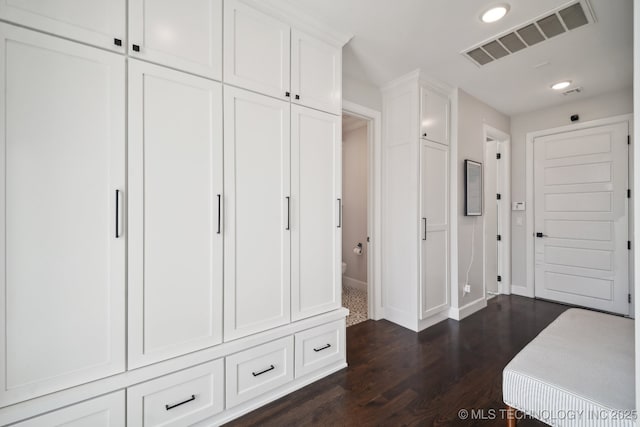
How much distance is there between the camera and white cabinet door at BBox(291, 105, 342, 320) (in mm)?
2004

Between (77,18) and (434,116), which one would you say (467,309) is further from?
(77,18)

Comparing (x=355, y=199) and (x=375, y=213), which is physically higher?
(x=355, y=199)

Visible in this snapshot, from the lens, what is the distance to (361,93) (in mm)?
3043

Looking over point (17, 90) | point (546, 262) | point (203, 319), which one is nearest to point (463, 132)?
point (546, 262)

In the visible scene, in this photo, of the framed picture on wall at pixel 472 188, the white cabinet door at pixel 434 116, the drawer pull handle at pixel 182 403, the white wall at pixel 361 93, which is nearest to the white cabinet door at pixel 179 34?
the white wall at pixel 361 93

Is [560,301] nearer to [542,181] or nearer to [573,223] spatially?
[573,223]

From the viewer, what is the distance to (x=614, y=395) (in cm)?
116

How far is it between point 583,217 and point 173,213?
453cm

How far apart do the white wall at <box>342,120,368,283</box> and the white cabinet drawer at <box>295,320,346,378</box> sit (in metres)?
2.21

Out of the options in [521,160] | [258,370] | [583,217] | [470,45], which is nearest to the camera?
[258,370]

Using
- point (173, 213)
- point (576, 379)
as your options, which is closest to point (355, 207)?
point (173, 213)

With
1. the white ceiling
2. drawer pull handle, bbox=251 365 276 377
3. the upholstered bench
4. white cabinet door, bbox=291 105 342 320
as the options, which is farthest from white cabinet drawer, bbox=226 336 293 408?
the white ceiling

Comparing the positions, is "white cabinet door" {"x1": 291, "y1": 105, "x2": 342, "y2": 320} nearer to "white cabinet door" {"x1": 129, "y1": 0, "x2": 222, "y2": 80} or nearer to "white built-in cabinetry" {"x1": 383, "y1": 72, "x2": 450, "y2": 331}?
"white cabinet door" {"x1": 129, "y1": 0, "x2": 222, "y2": 80}

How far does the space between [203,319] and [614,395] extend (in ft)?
6.27
